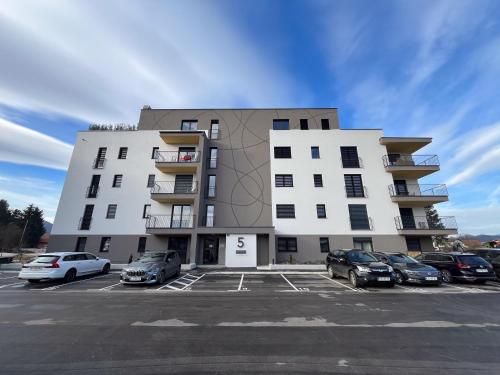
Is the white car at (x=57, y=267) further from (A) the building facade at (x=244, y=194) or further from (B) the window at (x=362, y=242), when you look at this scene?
(B) the window at (x=362, y=242)

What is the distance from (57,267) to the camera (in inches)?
421

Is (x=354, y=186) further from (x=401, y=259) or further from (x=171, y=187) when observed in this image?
(x=171, y=187)

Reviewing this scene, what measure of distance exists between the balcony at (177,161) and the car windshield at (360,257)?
1433 cm

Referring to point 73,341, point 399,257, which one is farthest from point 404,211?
point 73,341

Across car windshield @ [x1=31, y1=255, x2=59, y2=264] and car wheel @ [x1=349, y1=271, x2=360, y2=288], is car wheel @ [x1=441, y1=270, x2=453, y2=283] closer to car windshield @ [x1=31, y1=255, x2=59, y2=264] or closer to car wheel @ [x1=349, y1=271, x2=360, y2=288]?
car wheel @ [x1=349, y1=271, x2=360, y2=288]

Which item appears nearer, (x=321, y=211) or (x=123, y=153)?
(x=321, y=211)

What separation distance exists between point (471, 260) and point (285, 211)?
1180cm

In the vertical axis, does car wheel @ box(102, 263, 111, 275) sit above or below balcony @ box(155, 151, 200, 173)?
below

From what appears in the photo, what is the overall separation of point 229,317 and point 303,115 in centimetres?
2198

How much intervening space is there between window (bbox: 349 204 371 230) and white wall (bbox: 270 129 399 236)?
1.23 feet

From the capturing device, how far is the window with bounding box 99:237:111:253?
18656 millimetres

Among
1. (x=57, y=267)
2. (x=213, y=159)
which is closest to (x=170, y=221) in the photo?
(x=213, y=159)

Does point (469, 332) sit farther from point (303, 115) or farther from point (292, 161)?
point (303, 115)

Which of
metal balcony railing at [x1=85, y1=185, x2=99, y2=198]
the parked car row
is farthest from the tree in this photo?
the parked car row
